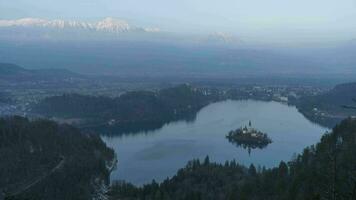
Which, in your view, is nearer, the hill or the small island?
the small island

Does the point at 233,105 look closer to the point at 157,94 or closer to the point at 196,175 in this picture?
the point at 157,94

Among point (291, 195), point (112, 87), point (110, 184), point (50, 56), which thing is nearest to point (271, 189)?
point (291, 195)

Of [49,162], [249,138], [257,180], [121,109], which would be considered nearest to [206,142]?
[249,138]

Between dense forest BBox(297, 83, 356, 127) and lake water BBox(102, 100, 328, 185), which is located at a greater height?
dense forest BBox(297, 83, 356, 127)

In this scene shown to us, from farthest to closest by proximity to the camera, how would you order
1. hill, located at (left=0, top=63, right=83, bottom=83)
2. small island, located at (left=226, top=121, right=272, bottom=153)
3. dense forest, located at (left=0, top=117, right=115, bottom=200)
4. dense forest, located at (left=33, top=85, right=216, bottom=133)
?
hill, located at (left=0, top=63, right=83, bottom=83)
dense forest, located at (left=33, top=85, right=216, bottom=133)
small island, located at (left=226, top=121, right=272, bottom=153)
dense forest, located at (left=0, top=117, right=115, bottom=200)

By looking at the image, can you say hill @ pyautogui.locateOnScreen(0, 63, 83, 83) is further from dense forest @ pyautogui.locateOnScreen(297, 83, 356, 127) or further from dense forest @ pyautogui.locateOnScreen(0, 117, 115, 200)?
dense forest @ pyautogui.locateOnScreen(0, 117, 115, 200)

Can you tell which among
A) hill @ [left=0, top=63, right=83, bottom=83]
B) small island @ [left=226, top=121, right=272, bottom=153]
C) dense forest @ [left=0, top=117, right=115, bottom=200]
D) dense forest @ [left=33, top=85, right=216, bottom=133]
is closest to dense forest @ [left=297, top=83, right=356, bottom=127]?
small island @ [left=226, top=121, right=272, bottom=153]

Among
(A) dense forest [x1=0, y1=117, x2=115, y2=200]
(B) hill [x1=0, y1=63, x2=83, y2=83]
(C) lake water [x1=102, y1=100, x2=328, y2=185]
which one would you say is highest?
(B) hill [x1=0, y1=63, x2=83, y2=83]
